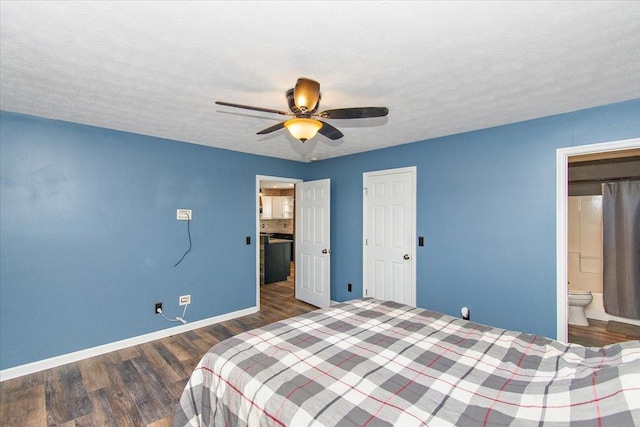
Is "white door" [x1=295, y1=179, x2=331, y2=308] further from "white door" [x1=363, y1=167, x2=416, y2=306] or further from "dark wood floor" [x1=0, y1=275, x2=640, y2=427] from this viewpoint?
"dark wood floor" [x1=0, y1=275, x2=640, y2=427]

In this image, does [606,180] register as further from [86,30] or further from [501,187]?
[86,30]

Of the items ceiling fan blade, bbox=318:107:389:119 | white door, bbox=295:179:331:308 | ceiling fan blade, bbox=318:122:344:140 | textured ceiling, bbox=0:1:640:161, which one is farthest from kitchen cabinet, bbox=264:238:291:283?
ceiling fan blade, bbox=318:107:389:119

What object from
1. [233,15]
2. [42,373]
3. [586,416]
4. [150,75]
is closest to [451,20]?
[233,15]

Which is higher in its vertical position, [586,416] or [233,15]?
[233,15]

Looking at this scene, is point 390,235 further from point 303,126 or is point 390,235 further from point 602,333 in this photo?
point 602,333

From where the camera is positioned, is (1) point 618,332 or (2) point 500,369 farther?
(1) point 618,332

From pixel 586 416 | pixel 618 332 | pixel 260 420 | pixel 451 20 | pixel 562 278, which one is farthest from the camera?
pixel 618 332

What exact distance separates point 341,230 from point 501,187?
2.21 m

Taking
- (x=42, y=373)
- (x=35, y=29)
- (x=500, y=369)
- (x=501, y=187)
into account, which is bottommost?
(x=42, y=373)

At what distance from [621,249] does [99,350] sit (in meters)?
6.46

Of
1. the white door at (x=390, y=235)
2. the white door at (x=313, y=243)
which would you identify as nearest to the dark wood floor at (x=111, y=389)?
the white door at (x=313, y=243)

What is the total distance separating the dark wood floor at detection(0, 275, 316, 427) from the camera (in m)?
2.10

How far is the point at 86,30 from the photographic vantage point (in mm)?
1445

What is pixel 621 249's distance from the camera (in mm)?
3898
